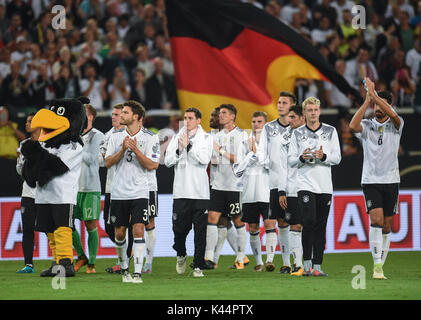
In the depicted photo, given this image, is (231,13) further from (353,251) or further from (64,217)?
(64,217)

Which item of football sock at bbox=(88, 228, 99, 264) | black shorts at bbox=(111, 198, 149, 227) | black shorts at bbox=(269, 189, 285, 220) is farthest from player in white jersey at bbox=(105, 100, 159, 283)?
black shorts at bbox=(269, 189, 285, 220)

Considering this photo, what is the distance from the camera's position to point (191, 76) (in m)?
16.2

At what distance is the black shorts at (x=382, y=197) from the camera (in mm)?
11539

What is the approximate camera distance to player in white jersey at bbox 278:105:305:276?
11992 millimetres

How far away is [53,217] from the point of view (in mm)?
11375

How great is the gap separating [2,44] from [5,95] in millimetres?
1789

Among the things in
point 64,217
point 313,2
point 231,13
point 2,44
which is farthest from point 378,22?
point 64,217

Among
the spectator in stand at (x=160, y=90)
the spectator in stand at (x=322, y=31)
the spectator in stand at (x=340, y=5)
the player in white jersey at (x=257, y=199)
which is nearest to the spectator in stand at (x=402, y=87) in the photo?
the spectator in stand at (x=322, y=31)

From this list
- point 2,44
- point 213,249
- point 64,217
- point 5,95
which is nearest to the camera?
point 64,217

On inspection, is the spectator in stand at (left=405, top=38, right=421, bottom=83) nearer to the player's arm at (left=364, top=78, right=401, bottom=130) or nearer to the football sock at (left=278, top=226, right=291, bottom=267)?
the football sock at (left=278, top=226, right=291, bottom=267)

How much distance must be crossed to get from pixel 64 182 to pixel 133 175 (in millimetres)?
1028

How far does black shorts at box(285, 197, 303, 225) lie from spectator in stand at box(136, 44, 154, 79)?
22.2 feet

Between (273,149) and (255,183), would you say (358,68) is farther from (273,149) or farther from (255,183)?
(255,183)

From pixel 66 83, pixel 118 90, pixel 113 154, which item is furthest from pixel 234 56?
pixel 113 154
